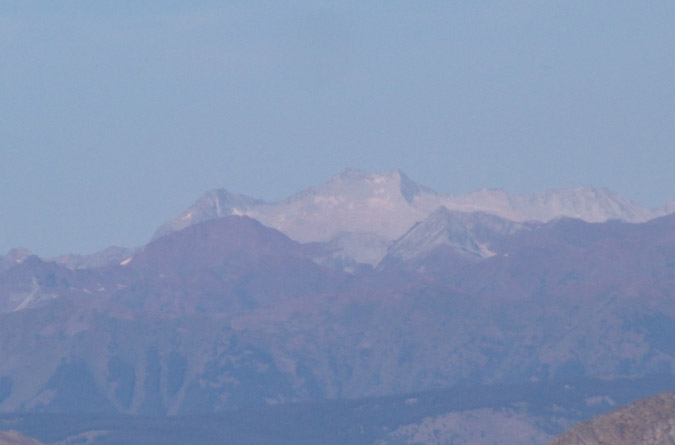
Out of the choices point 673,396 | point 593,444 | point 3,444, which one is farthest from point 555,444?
point 3,444

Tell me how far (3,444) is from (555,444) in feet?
406

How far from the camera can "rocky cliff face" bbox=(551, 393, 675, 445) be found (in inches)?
3396

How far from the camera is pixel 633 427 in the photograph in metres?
87.2

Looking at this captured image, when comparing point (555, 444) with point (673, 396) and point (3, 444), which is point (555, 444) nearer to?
point (673, 396)

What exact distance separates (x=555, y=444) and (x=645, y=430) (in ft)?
14.7

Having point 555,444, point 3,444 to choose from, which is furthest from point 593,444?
point 3,444

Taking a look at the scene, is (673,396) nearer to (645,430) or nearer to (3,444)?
(645,430)

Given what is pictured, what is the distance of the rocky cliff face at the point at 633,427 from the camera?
3396 inches

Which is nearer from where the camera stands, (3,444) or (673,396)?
(673,396)

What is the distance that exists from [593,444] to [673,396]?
5.73 m

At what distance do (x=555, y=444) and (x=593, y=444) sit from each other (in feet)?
6.07

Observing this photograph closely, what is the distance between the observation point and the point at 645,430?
3420 inches

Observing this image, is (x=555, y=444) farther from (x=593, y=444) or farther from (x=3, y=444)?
(x=3, y=444)

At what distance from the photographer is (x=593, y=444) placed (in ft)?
284
